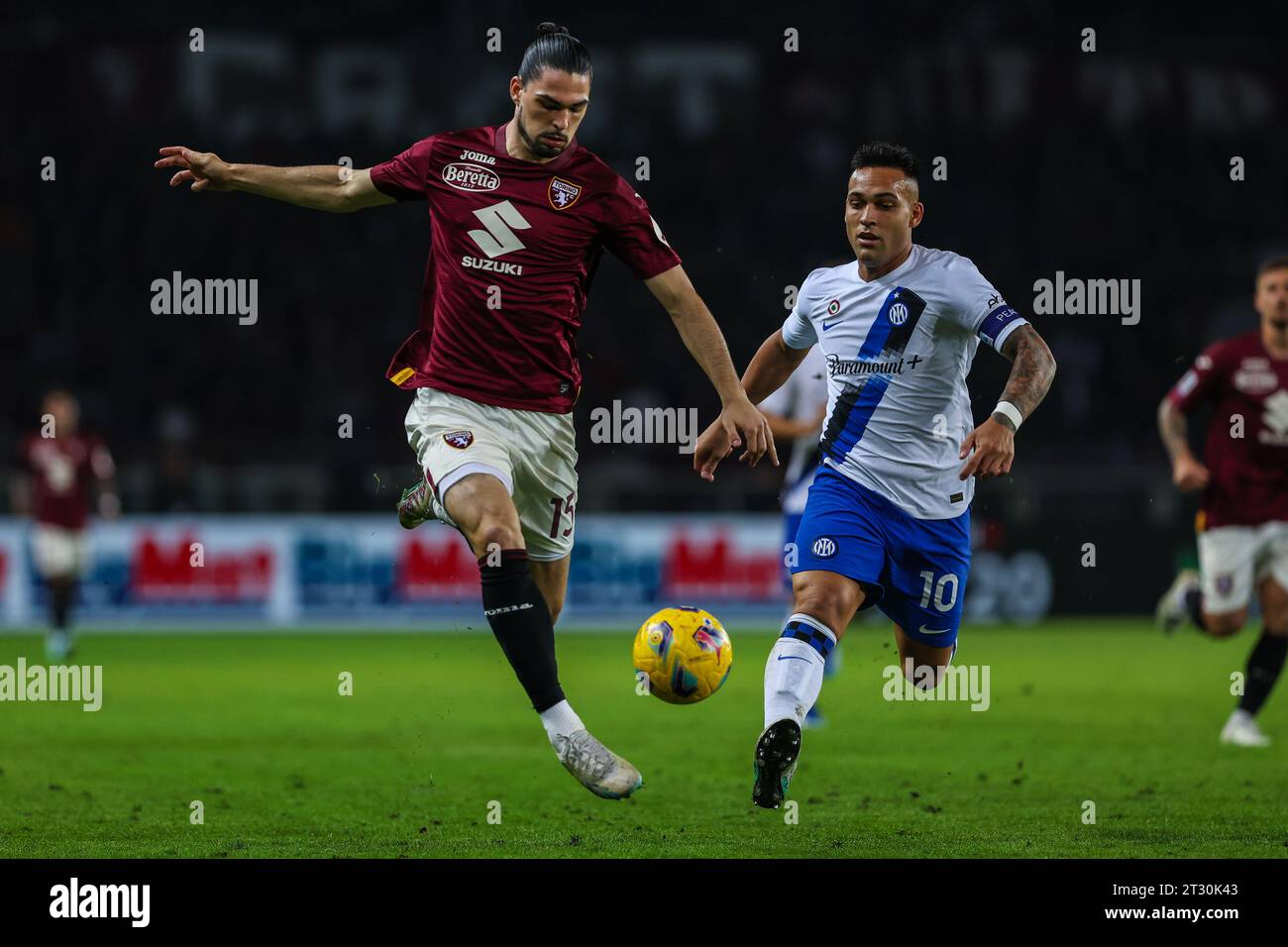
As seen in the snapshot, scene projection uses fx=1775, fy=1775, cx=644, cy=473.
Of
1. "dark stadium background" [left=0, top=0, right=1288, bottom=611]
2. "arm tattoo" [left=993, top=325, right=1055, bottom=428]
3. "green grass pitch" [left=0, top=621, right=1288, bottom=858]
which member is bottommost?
"green grass pitch" [left=0, top=621, right=1288, bottom=858]

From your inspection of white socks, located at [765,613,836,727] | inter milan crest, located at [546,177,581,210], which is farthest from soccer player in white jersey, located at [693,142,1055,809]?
inter milan crest, located at [546,177,581,210]

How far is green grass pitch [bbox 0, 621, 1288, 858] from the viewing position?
677cm

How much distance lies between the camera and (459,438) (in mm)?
6793

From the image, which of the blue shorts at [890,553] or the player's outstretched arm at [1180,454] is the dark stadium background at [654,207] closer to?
the player's outstretched arm at [1180,454]

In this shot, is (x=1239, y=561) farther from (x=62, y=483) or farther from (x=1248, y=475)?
(x=62, y=483)

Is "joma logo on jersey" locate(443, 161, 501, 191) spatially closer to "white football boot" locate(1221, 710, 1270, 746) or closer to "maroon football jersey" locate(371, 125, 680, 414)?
"maroon football jersey" locate(371, 125, 680, 414)

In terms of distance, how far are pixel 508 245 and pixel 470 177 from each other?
32 cm

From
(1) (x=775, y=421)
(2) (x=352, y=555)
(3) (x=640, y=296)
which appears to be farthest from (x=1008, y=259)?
(1) (x=775, y=421)

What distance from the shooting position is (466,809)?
25.0 feet

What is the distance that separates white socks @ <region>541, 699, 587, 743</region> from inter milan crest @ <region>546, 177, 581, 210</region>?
6.41 feet

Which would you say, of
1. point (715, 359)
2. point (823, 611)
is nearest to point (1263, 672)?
point (823, 611)

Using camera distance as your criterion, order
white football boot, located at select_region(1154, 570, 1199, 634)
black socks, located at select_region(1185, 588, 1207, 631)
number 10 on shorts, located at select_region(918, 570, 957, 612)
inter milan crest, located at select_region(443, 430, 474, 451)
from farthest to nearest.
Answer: white football boot, located at select_region(1154, 570, 1199, 634) → black socks, located at select_region(1185, 588, 1207, 631) → number 10 on shorts, located at select_region(918, 570, 957, 612) → inter milan crest, located at select_region(443, 430, 474, 451)

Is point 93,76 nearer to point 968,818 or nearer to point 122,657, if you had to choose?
point 122,657

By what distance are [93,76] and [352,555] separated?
482 inches
